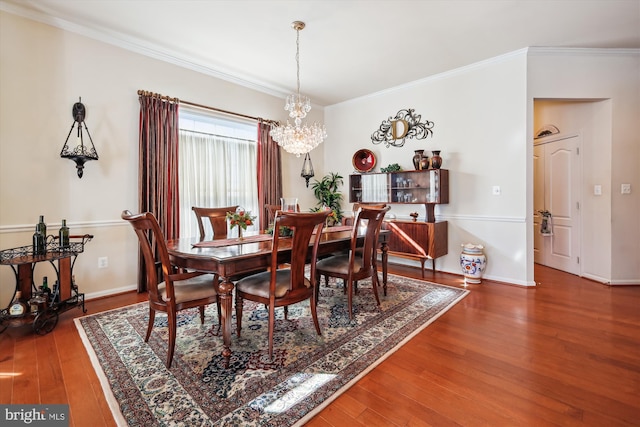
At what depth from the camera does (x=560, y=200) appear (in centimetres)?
460

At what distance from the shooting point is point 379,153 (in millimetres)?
5285

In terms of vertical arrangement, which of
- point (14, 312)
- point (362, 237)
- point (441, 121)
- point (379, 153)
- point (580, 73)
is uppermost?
point (580, 73)

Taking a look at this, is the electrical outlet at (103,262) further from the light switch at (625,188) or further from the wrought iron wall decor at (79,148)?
the light switch at (625,188)

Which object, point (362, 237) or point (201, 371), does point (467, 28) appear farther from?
point (201, 371)

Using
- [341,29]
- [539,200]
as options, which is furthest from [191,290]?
[539,200]

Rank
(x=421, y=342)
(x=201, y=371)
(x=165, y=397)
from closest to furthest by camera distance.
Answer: (x=165, y=397) → (x=201, y=371) → (x=421, y=342)

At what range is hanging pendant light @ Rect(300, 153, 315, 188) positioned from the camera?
223 inches

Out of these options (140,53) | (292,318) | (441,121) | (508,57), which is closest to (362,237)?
(292,318)

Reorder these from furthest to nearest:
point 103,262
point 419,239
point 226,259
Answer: point 419,239
point 103,262
point 226,259

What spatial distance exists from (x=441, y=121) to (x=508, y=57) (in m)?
1.09

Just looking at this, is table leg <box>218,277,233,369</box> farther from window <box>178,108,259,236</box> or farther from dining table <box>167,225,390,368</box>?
window <box>178,108,259,236</box>

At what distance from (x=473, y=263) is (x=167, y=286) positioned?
3604mm

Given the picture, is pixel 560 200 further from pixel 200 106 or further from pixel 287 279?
pixel 200 106

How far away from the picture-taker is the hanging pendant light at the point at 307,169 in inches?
223
